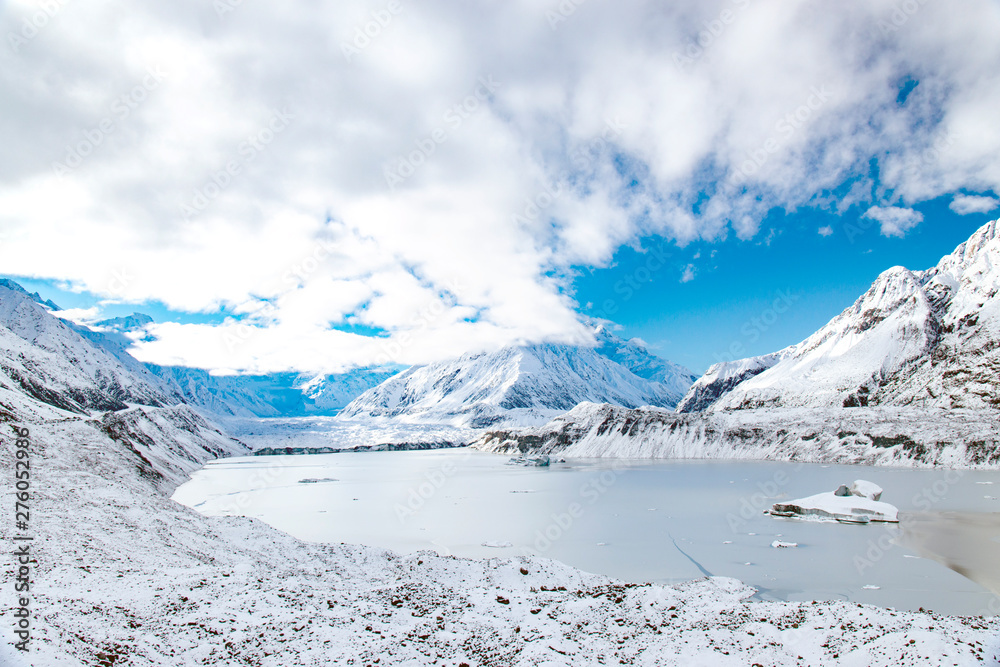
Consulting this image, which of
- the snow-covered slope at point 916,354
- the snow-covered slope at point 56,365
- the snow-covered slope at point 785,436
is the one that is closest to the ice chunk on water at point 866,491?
the snow-covered slope at point 785,436

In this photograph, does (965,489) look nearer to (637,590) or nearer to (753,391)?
(637,590)

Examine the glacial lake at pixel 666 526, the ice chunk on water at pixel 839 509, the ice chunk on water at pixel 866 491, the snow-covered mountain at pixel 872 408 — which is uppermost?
the snow-covered mountain at pixel 872 408

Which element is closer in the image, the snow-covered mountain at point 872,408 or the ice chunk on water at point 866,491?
the ice chunk on water at point 866,491

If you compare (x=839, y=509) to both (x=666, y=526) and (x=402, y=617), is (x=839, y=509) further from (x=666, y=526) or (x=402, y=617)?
(x=402, y=617)

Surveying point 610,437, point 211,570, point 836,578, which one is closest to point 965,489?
point 836,578

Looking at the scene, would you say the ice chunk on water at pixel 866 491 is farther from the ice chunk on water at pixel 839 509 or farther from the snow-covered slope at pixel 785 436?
the snow-covered slope at pixel 785 436

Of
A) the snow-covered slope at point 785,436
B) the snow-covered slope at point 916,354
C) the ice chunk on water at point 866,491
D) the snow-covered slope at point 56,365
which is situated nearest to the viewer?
the ice chunk on water at point 866,491

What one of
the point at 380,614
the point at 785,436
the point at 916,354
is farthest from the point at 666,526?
the point at 916,354

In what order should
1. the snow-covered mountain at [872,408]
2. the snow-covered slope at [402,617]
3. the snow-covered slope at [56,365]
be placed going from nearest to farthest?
the snow-covered slope at [402,617] → the snow-covered slope at [56,365] → the snow-covered mountain at [872,408]
